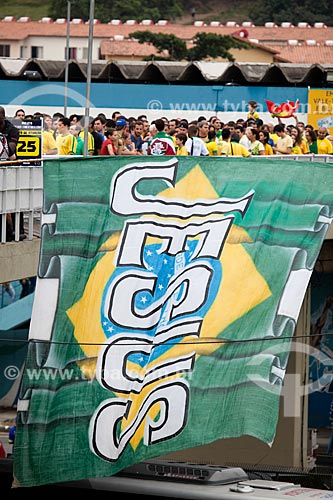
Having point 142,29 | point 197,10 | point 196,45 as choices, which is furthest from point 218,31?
point 196,45

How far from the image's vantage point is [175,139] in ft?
66.0

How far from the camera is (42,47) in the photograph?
102188mm

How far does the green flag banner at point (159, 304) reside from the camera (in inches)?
501

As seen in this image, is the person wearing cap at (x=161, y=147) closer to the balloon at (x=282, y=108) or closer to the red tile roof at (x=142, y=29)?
the balloon at (x=282, y=108)

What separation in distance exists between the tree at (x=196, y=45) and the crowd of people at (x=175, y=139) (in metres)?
61.6

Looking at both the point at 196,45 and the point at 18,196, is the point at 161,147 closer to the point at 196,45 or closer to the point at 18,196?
the point at 18,196

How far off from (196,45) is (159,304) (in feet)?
255

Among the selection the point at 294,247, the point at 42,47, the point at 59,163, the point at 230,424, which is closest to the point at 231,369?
the point at 230,424

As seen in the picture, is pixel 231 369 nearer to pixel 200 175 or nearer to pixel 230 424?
pixel 230 424

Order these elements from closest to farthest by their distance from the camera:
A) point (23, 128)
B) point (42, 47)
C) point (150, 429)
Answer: point (150, 429)
point (23, 128)
point (42, 47)

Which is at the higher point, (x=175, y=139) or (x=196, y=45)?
(x=196, y=45)

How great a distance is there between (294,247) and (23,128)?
4.00 meters

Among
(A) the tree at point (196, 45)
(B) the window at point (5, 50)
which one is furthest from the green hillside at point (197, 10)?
(A) the tree at point (196, 45)

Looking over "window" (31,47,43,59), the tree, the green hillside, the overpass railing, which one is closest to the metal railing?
the overpass railing
